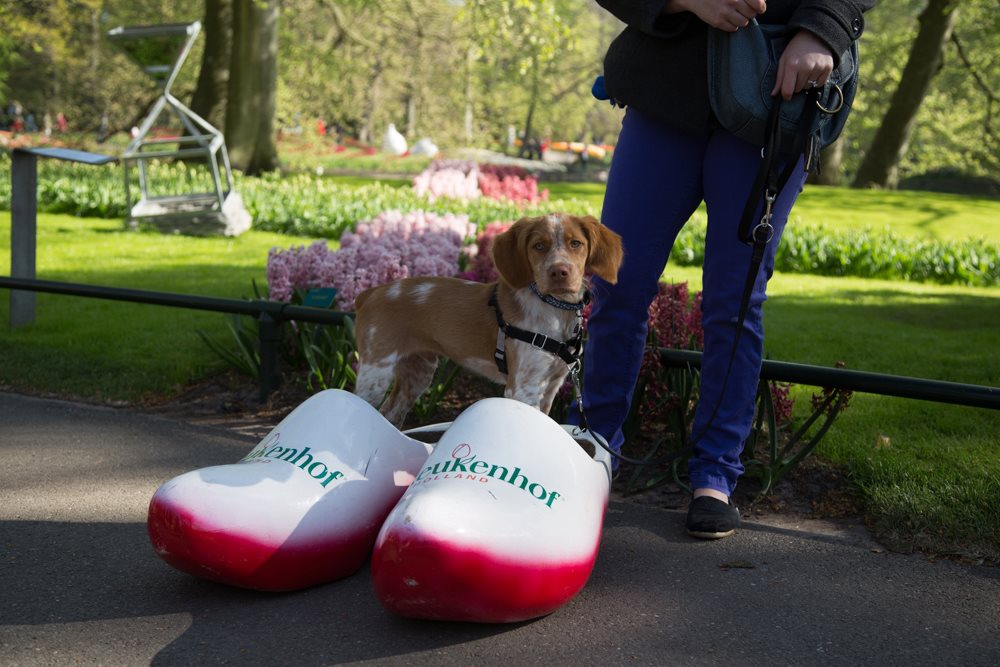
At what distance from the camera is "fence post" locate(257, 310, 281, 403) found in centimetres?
506

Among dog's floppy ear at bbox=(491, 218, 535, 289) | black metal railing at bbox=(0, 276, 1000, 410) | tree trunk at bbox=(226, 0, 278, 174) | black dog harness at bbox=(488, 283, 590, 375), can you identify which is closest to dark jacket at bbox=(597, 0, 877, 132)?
dog's floppy ear at bbox=(491, 218, 535, 289)

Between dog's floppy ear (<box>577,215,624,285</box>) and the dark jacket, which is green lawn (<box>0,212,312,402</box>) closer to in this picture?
dog's floppy ear (<box>577,215,624,285</box>)

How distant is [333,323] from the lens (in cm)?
486

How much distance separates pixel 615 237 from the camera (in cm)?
351

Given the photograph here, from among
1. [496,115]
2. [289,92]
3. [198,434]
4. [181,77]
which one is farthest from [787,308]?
[496,115]

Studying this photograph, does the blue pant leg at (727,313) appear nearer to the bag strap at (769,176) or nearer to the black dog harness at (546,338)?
the bag strap at (769,176)

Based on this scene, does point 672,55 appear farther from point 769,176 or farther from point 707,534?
point 707,534

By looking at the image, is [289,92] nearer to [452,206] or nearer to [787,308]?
[452,206]

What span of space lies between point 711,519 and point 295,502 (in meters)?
1.43

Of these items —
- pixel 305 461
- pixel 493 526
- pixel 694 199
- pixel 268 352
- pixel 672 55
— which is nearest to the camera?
pixel 493 526

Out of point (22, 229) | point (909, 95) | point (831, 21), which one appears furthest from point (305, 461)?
point (909, 95)

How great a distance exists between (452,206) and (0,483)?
886 cm

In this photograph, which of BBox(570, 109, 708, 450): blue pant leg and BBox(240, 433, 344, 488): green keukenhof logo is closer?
BBox(240, 433, 344, 488): green keukenhof logo

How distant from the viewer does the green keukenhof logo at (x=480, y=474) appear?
107 inches
